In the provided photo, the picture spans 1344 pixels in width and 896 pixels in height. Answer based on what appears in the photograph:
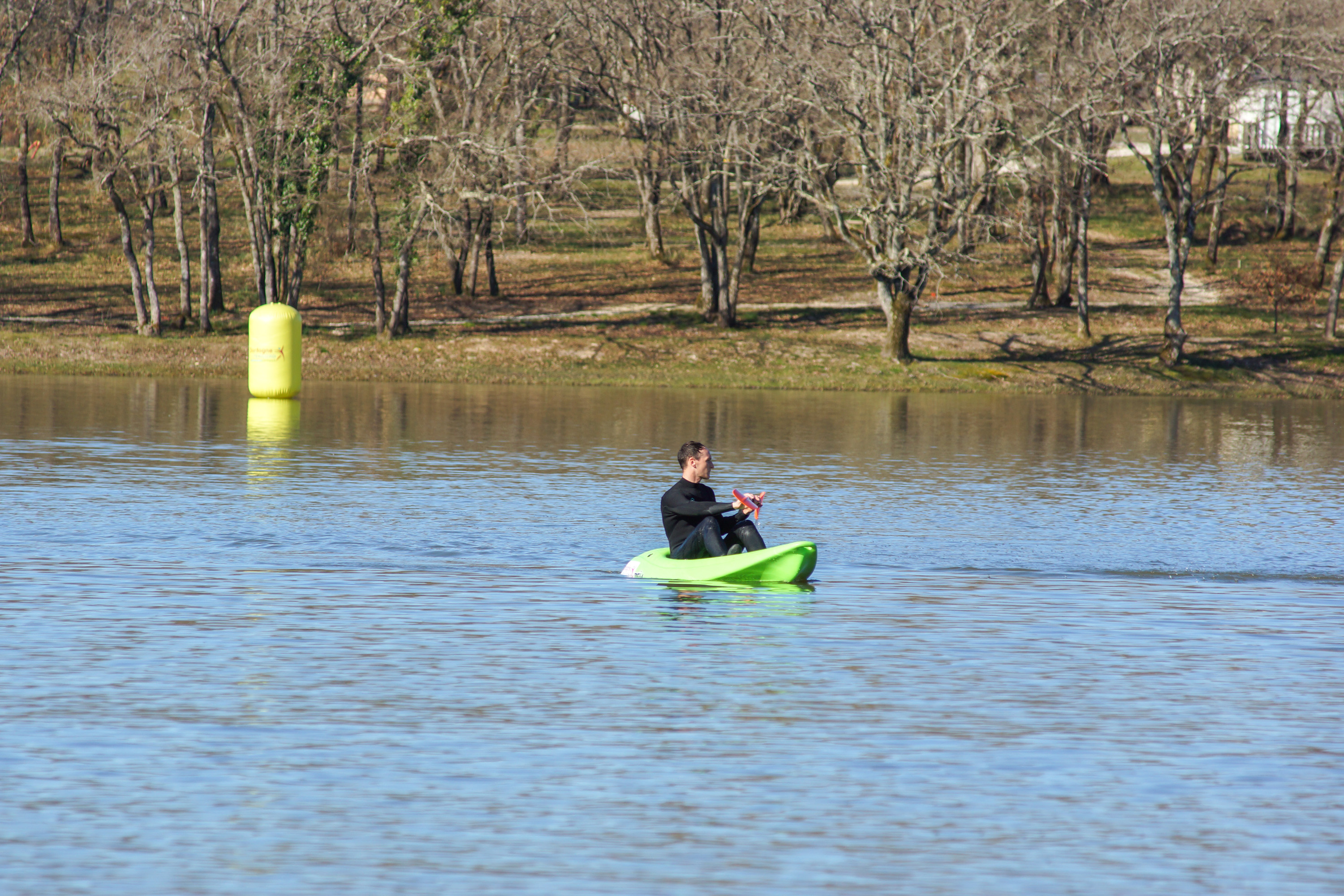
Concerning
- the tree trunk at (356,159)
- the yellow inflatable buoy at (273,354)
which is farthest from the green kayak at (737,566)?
the tree trunk at (356,159)

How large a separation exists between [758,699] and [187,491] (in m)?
12.7

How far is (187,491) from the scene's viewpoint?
20.7m

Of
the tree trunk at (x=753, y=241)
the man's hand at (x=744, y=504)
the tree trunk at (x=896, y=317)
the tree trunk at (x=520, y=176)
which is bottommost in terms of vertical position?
the man's hand at (x=744, y=504)

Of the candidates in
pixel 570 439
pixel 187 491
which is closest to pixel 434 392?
pixel 570 439

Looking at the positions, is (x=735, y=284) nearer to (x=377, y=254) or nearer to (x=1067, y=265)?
(x=377, y=254)

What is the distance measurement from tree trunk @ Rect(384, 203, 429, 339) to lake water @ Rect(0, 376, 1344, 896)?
26.1 metres

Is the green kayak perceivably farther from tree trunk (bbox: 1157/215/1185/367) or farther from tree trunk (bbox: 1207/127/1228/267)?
tree trunk (bbox: 1207/127/1228/267)

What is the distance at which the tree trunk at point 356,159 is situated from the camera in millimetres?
47312

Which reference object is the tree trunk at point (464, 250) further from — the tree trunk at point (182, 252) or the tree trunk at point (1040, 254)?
the tree trunk at point (1040, 254)

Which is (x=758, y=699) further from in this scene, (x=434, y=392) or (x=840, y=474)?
(x=434, y=392)

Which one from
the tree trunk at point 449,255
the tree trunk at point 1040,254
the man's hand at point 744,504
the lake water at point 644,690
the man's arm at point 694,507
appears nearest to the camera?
the lake water at point 644,690

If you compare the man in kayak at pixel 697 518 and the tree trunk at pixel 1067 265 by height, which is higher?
the tree trunk at pixel 1067 265

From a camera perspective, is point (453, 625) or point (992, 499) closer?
point (453, 625)

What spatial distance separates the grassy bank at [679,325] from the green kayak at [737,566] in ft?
95.8
